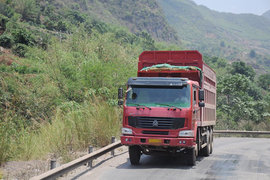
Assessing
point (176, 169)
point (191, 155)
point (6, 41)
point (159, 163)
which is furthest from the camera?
point (6, 41)

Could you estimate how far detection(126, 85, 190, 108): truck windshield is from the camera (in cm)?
1136

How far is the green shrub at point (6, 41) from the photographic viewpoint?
58.0 m

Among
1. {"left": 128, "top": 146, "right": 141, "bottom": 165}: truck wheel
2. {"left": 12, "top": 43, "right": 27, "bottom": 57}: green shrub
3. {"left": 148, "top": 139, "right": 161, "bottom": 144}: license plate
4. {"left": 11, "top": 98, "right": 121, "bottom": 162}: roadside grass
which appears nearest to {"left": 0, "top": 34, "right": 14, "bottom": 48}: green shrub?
{"left": 12, "top": 43, "right": 27, "bottom": 57}: green shrub

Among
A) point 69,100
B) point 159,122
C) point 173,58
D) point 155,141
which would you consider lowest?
point 155,141

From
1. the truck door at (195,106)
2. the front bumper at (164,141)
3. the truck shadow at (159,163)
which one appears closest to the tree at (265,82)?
the truck shadow at (159,163)

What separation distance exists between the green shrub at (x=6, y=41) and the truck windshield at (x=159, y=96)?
50.6m

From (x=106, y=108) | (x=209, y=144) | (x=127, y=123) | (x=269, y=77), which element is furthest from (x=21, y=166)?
(x=269, y=77)

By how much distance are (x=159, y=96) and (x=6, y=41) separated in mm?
51576

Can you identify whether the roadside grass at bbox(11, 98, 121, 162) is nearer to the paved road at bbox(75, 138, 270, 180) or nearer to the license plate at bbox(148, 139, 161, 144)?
the paved road at bbox(75, 138, 270, 180)

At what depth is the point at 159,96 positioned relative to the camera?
11508mm

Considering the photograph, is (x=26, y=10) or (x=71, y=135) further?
(x=26, y=10)

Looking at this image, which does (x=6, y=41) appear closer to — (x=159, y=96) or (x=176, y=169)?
(x=159, y=96)

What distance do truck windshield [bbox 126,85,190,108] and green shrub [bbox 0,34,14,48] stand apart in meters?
50.6

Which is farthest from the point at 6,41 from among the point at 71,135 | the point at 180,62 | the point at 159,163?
the point at 159,163
